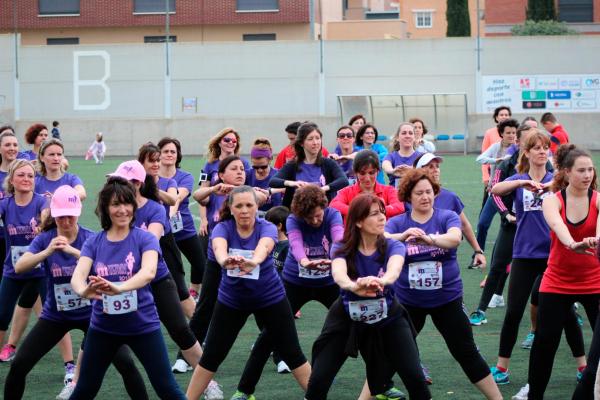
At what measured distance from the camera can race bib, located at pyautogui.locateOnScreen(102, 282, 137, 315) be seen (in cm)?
664

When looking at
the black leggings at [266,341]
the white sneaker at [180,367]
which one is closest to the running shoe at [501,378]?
the black leggings at [266,341]

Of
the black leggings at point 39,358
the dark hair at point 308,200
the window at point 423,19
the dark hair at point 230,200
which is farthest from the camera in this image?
Result: the window at point 423,19

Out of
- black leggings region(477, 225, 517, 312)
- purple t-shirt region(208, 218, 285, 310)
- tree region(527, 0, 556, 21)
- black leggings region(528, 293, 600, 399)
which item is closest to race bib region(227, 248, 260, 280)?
purple t-shirt region(208, 218, 285, 310)

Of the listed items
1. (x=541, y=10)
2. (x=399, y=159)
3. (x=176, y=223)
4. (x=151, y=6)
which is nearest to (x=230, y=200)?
(x=176, y=223)

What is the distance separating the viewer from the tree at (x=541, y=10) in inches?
2318

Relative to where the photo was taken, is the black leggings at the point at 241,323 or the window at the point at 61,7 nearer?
the black leggings at the point at 241,323

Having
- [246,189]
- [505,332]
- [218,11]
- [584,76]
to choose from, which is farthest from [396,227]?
[218,11]

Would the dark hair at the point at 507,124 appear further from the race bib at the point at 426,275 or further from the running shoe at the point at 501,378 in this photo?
the race bib at the point at 426,275

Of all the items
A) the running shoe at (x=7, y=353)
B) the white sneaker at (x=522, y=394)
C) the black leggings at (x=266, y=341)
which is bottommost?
the white sneaker at (x=522, y=394)

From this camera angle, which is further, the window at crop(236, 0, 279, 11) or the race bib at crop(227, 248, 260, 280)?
the window at crop(236, 0, 279, 11)

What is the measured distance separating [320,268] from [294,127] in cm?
540

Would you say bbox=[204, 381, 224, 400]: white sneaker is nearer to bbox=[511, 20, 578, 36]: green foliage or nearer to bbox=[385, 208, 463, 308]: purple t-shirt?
bbox=[385, 208, 463, 308]: purple t-shirt

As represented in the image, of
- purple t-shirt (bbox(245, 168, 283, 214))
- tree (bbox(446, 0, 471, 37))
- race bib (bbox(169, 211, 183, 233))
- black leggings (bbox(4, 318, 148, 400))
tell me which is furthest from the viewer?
tree (bbox(446, 0, 471, 37))

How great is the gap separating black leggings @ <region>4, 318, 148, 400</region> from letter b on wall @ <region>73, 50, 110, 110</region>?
4339cm
